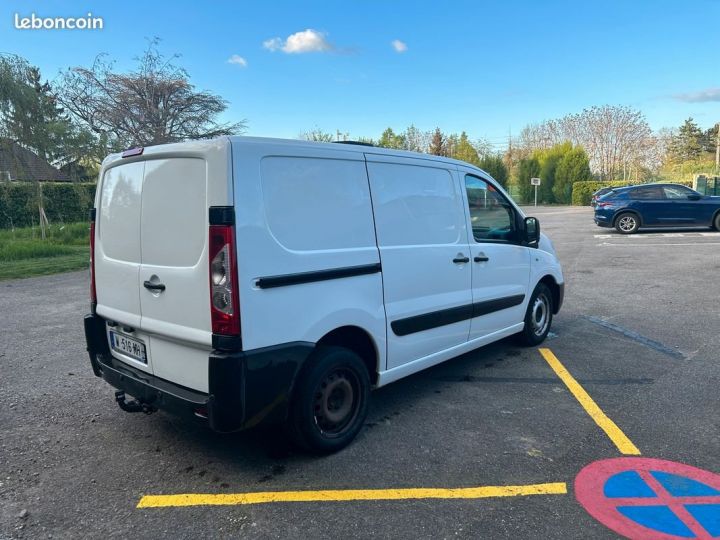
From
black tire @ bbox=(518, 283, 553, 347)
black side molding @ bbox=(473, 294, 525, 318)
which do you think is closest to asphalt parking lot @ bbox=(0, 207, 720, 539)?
black tire @ bbox=(518, 283, 553, 347)

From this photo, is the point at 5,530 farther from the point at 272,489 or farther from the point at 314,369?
the point at 314,369

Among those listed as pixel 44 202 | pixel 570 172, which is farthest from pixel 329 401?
pixel 570 172

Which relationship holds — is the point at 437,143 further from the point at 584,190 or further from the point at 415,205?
the point at 415,205

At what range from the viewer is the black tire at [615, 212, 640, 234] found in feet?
56.8

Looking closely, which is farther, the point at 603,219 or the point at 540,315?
the point at 603,219

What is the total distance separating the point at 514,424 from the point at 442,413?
0.53 m

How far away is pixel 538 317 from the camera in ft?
Answer: 18.1

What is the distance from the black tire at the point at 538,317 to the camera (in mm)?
5312

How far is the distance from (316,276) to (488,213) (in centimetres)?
226

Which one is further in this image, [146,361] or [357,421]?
[357,421]

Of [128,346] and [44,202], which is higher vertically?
[44,202]

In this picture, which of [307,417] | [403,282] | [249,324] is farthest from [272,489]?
[403,282]

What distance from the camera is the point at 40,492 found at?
2.83 metres

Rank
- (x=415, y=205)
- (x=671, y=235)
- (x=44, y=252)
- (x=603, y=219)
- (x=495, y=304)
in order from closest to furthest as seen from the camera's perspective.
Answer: (x=415, y=205) → (x=495, y=304) → (x=44, y=252) → (x=671, y=235) → (x=603, y=219)
